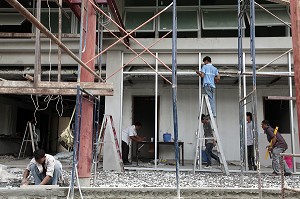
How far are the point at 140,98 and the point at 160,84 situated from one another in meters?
1.03

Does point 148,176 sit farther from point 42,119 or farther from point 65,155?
point 42,119

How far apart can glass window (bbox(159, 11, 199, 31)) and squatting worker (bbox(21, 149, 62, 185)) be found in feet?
18.7

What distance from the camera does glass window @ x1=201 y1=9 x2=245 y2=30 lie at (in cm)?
976

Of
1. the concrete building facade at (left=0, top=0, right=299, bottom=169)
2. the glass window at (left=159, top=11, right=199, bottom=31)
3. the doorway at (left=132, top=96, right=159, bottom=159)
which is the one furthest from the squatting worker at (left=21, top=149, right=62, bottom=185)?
the doorway at (left=132, top=96, right=159, bottom=159)

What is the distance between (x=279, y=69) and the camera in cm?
922

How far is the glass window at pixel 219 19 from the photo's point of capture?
9.76m

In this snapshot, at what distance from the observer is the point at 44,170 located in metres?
5.70

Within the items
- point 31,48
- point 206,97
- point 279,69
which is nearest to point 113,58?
point 31,48

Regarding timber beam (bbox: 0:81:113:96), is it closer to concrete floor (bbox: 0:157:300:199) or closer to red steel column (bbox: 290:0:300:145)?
concrete floor (bbox: 0:157:300:199)

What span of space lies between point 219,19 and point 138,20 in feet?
8.29

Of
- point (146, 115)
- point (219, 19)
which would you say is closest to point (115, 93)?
point (219, 19)

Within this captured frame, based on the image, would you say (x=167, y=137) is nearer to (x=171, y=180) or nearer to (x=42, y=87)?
(x=171, y=180)

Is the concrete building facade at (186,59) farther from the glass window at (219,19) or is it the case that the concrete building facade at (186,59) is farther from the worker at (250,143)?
the worker at (250,143)

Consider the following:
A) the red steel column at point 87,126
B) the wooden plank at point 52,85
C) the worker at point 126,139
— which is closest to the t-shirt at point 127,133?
the worker at point 126,139
